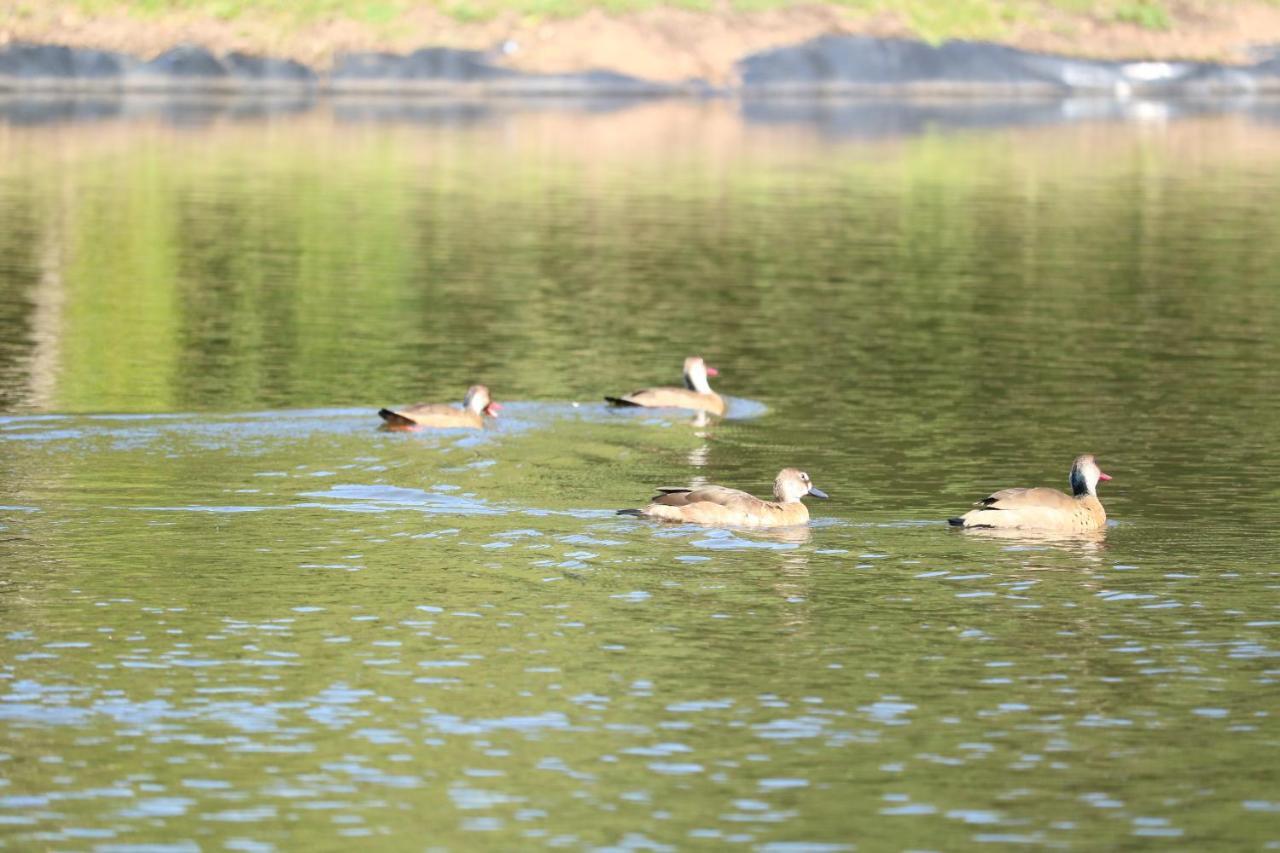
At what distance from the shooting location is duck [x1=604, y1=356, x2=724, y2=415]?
97.9 feet

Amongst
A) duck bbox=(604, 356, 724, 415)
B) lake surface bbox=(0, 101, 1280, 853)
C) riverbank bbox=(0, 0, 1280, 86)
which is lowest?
lake surface bbox=(0, 101, 1280, 853)

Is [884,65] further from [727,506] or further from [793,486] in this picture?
[727,506]

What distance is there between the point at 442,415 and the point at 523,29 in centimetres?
10555

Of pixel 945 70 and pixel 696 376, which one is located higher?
pixel 945 70

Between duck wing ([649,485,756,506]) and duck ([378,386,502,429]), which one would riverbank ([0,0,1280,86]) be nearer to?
duck ([378,386,502,429])

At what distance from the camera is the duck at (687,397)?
97.9 feet

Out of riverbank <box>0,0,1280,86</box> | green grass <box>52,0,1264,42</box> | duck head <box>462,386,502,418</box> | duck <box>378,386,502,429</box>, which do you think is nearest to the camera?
duck <box>378,386,502,429</box>

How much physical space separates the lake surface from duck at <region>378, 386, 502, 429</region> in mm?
244

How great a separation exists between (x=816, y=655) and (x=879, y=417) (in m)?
13.0

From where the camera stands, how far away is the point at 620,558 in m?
21.2

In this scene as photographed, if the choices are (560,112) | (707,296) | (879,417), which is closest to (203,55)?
(560,112)

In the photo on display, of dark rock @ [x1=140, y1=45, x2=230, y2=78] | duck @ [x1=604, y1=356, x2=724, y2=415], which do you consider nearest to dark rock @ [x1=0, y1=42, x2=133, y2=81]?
dark rock @ [x1=140, y1=45, x2=230, y2=78]

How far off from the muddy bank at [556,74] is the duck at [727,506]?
109 metres

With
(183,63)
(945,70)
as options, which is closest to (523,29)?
(183,63)
